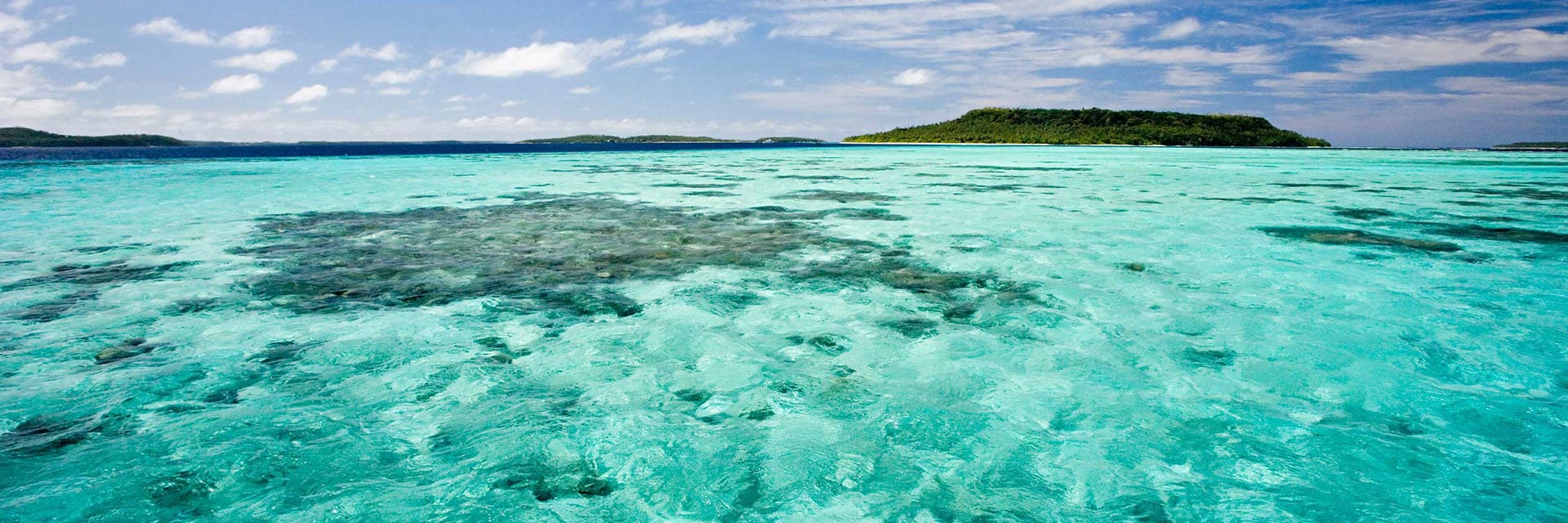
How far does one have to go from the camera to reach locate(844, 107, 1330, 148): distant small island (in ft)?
372

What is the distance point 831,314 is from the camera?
5.73 meters

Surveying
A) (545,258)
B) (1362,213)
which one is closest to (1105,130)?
(1362,213)

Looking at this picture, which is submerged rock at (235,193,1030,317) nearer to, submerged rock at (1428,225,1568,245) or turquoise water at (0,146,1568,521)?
turquoise water at (0,146,1568,521)

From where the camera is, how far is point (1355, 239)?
9.58 m

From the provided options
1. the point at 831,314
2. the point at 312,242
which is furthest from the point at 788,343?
the point at 312,242

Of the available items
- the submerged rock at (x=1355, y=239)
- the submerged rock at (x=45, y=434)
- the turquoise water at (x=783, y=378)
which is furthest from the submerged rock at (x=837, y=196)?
the submerged rock at (x=45, y=434)

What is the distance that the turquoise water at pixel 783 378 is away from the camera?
120 inches

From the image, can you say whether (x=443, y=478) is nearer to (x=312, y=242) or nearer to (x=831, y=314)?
A: (x=831, y=314)

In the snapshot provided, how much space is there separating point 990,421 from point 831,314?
2078 millimetres

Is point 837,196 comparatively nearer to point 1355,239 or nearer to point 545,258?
point 545,258

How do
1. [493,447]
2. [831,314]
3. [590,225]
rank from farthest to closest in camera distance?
[590,225] < [831,314] < [493,447]

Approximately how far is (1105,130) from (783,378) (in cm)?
13428

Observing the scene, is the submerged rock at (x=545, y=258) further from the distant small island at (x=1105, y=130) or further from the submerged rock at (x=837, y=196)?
the distant small island at (x=1105, y=130)

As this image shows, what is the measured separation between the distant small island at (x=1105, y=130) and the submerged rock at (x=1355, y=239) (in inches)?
4211
